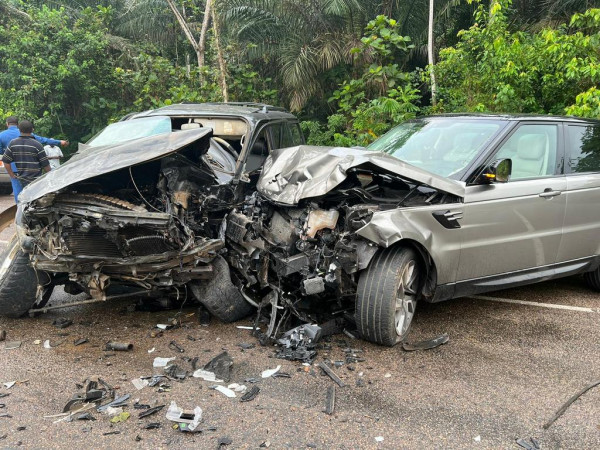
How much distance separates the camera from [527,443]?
9.25ft

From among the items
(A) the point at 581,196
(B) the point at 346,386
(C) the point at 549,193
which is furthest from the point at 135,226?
(A) the point at 581,196

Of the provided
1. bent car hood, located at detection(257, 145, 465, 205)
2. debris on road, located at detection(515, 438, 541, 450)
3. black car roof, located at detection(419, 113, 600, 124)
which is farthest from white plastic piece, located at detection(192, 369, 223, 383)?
black car roof, located at detection(419, 113, 600, 124)

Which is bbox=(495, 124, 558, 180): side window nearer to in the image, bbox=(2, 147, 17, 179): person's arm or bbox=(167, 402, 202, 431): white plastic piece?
bbox=(167, 402, 202, 431): white plastic piece

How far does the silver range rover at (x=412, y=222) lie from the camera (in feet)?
12.8

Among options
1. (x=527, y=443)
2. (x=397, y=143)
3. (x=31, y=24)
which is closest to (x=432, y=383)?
(x=527, y=443)

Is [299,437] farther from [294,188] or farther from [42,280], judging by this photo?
[42,280]

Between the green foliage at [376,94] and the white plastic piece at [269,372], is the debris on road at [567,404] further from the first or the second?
the green foliage at [376,94]

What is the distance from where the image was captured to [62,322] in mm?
4449

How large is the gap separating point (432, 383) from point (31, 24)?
1581 cm

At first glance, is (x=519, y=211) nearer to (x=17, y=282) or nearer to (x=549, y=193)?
(x=549, y=193)

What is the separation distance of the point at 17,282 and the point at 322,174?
2745 mm

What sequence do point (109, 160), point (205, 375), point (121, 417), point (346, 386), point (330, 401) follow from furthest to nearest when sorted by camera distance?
point (109, 160) → point (205, 375) → point (346, 386) → point (330, 401) → point (121, 417)

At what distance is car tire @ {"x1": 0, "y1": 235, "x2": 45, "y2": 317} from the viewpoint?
4.29 metres

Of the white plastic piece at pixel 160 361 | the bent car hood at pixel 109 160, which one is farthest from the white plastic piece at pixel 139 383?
the bent car hood at pixel 109 160
